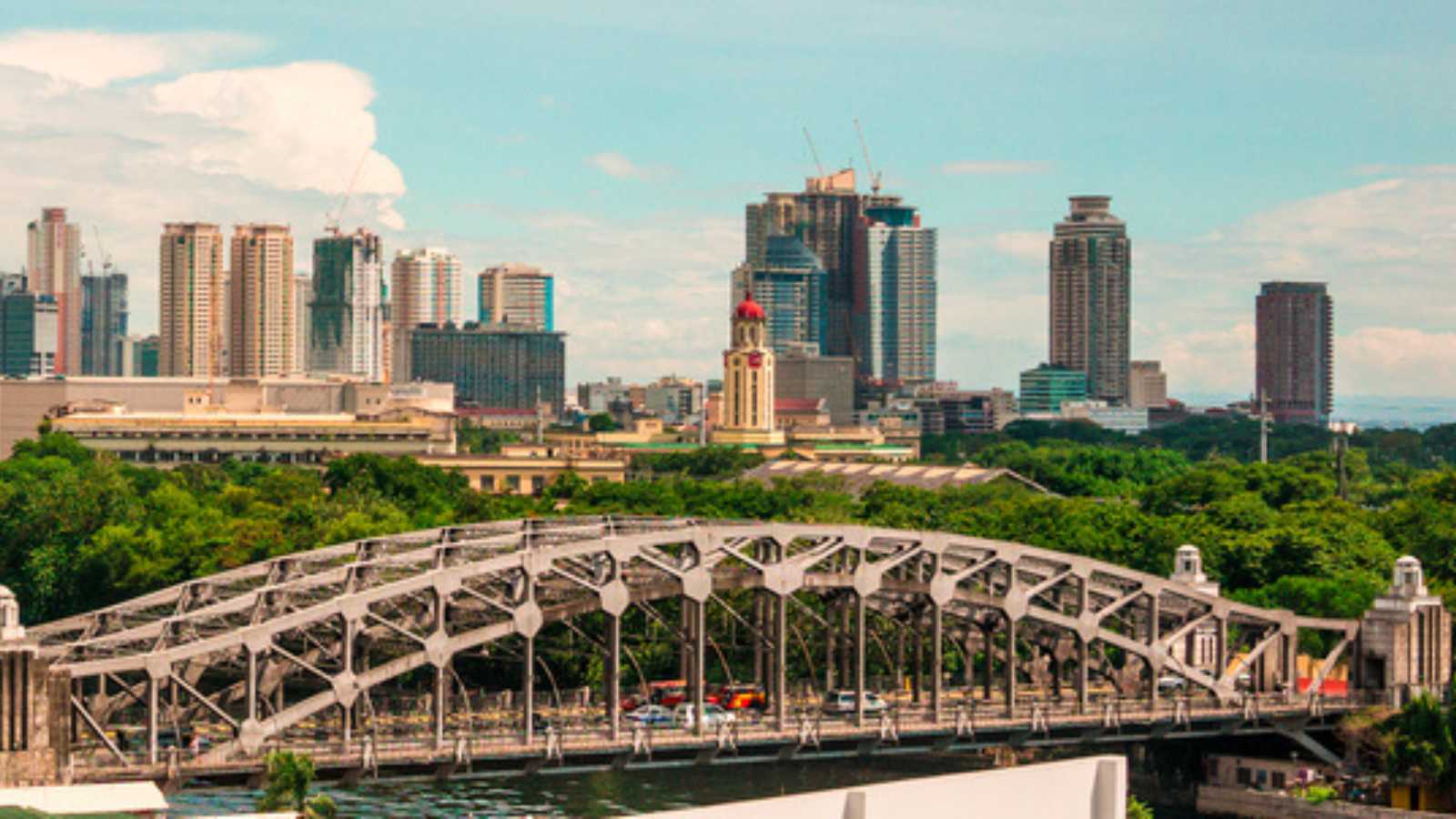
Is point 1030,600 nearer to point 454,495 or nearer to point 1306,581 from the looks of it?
point 1306,581

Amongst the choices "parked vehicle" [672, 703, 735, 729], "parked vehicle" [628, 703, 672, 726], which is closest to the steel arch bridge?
"parked vehicle" [672, 703, 735, 729]

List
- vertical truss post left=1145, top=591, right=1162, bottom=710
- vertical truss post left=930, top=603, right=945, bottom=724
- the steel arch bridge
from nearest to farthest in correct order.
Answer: the steel arch bridge < vertical truss post left=930, top=603, right=945, bottom=724 < vertical truss post left=1145, top=591, right=1162, bottom=710

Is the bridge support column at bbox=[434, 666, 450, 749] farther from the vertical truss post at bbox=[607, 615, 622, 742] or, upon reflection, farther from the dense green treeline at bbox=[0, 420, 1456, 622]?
the dense green treeline at bbox=[0, 420, 1456, 622]

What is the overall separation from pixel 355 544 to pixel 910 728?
1703 centimetres

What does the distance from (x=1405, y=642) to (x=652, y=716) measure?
86.7ft

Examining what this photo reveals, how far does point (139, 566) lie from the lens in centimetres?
12462

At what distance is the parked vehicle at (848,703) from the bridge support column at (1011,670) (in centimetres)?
372

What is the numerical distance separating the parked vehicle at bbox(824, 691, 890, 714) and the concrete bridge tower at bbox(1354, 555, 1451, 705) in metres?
16.8

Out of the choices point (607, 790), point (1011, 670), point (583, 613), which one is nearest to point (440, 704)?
point (583, 613)

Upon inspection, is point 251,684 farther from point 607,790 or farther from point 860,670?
point 607,790

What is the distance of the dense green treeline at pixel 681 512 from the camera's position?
115m

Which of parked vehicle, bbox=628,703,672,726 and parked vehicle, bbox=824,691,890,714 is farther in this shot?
parked vehicle, bbox=824,691,890,714

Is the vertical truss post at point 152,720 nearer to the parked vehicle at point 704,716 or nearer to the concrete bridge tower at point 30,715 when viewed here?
the concrete bridge tower at point 30,715

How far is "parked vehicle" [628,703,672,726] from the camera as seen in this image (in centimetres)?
7625
